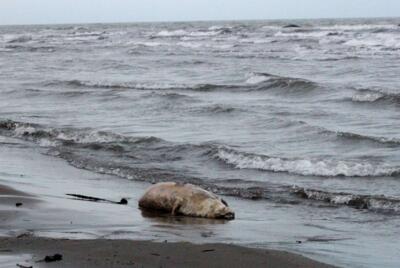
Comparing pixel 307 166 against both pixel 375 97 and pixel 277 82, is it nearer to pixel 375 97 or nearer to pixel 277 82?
pixel 375 97

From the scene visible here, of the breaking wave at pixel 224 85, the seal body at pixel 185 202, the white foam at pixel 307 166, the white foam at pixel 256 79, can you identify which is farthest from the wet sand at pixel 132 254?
the white foam at pixel 256 79

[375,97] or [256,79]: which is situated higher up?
[256,79]

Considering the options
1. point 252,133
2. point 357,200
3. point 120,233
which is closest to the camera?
point 120,233

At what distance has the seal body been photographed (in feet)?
23.4

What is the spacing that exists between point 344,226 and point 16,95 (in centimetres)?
1545

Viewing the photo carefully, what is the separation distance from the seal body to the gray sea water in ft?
2.27

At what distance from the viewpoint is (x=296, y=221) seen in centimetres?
712

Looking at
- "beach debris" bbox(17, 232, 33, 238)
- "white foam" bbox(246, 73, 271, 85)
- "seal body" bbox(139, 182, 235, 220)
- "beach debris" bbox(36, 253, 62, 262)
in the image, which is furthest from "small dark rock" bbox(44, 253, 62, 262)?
"white foam" bbox(246, 73, 271, 85)

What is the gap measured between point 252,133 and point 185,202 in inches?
227

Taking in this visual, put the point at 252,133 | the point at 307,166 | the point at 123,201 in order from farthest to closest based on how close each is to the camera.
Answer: the point at 252,133, the point at 307,166, the point at 123,201

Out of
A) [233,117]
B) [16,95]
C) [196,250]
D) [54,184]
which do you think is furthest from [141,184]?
[16,95]

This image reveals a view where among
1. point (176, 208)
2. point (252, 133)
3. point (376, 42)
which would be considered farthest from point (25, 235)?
point (376, 42)

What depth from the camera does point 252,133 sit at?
12.9m

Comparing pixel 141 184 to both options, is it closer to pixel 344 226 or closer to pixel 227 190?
pixel 227 190
